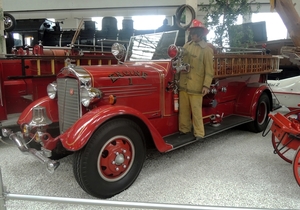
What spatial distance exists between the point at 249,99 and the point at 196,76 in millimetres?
1576

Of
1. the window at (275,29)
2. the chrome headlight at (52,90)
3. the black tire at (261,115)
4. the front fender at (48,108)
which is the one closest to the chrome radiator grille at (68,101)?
the chrome headlight at (52,90)

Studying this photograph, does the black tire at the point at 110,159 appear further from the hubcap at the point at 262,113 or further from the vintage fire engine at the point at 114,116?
the hubcap at the point at 262,113

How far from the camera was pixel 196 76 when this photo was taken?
3.02 meters

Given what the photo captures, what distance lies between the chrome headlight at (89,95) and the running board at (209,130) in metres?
1.00

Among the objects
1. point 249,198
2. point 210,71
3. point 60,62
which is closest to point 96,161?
point 249,198

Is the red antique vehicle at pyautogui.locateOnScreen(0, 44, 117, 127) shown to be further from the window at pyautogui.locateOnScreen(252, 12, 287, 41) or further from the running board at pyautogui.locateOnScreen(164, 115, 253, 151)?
the window at pyautogui.locateOnScreen(252, 12, 287, 41)

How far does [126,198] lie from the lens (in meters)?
2.28

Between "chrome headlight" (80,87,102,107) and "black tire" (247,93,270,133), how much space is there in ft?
9.53

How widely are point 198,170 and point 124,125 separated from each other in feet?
3.49

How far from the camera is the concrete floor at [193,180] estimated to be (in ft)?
7.34

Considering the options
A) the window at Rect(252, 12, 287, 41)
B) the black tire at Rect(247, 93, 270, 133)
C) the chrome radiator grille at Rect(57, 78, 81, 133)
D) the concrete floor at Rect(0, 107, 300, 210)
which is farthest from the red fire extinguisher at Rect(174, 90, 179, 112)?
the window at Rect(252, 12, 287, 41)

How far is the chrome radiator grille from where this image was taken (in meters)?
2.44

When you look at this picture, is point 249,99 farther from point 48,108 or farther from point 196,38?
point 48,108

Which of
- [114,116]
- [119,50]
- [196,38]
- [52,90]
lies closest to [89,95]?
[114,116]
